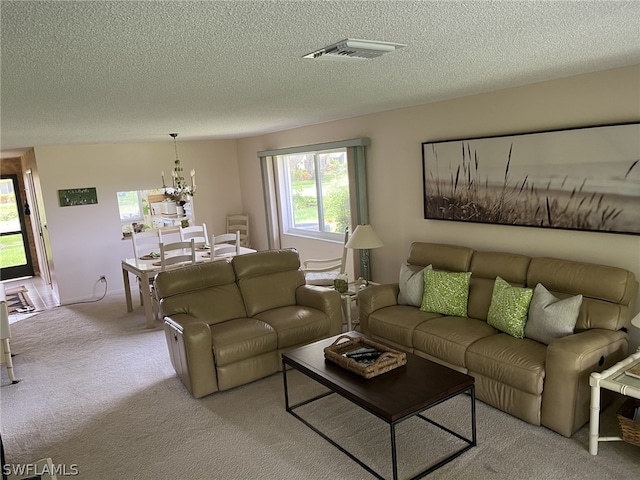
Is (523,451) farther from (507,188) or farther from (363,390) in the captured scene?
(507,188)

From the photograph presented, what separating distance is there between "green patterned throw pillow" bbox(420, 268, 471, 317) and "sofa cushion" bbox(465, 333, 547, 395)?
20.0 inches

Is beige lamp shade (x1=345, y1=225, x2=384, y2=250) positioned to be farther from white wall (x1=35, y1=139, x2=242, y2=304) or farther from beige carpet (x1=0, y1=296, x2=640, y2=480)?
white wall (x1=35, y1=139, x2=242, y2=304)

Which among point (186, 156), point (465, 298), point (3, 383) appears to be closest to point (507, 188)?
point (465, 298)

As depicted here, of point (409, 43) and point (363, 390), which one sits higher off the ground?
point (409, 43)

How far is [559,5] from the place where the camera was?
5.79 feet

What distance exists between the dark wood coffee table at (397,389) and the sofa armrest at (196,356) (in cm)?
80

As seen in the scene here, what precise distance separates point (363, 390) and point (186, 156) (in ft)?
19.7

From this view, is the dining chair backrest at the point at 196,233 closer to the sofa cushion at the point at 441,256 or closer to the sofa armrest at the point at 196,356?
the sofa armrest at the point at 196,356

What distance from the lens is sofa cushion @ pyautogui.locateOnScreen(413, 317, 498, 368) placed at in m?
3.43

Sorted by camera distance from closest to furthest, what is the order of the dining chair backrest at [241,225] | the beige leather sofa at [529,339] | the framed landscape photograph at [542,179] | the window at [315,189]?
the beige leather sofa at [529,339] < the framed landscape photograph at [542,179] < the window at [315,189] < the dining chair backrest at [241,225]

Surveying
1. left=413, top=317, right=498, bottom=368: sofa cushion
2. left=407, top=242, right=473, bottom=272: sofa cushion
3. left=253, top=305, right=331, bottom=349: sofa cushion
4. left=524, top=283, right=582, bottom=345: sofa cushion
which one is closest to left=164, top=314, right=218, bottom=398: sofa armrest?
left=253, top=305, right=331, bottom=349: sofa cushion

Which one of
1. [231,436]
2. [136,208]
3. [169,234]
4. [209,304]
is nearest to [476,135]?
[209,304]

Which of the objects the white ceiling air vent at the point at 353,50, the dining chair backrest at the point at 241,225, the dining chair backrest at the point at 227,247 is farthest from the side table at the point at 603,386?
the dining chair backrest at the point at 241,225

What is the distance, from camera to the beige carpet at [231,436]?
2746 mm
